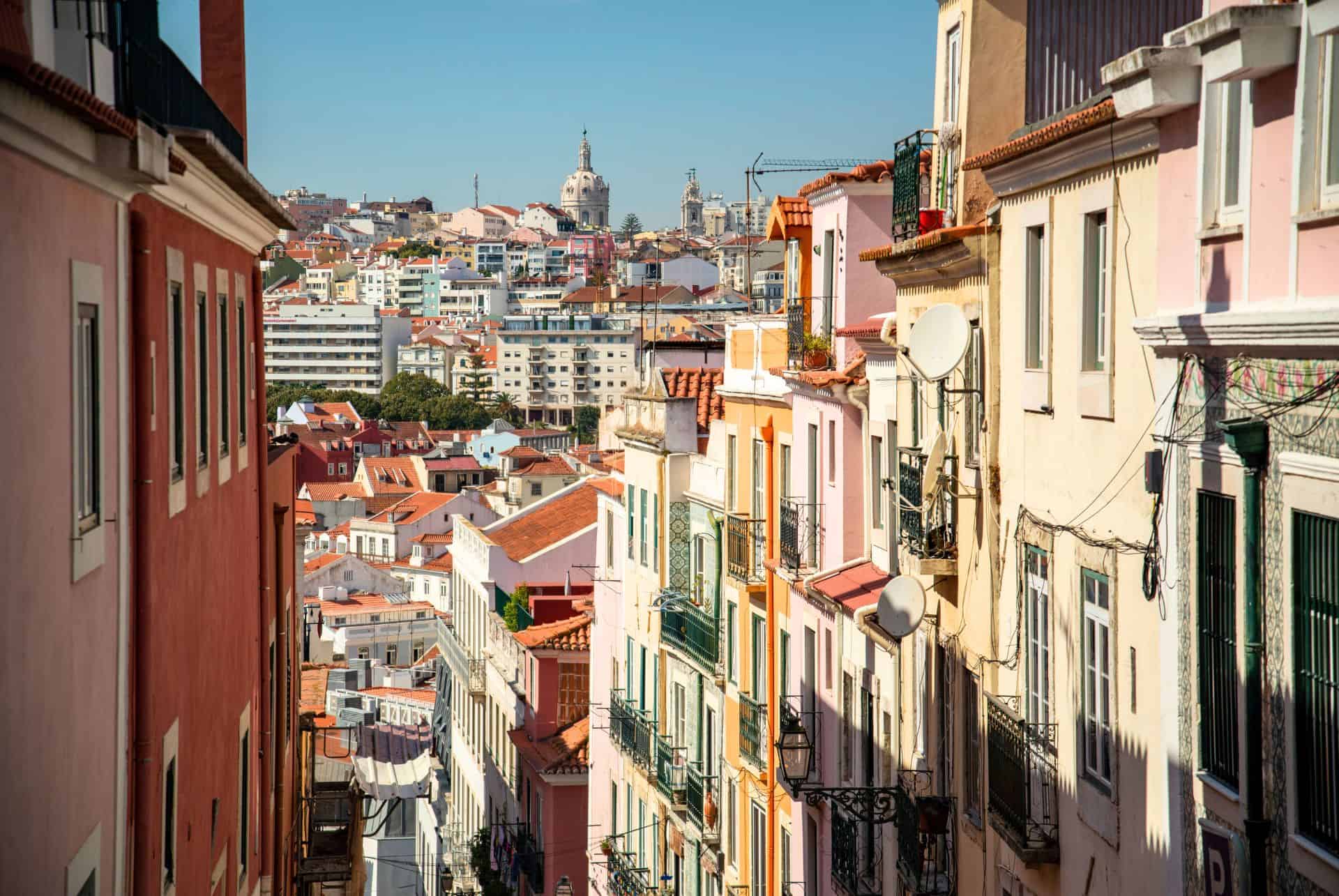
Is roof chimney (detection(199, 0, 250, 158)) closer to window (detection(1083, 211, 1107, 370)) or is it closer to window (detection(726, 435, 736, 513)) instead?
window (detection(1083, 211, 1107, 370))

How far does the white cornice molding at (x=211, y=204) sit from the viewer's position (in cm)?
1142

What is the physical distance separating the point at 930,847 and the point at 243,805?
6.00 m

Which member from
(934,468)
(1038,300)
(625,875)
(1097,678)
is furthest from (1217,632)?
(625,875)

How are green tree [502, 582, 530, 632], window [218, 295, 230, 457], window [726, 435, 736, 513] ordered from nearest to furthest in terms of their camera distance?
window [218, 295, 230, 457]
window [726, 435, 736, 513]
green tree [502, 582, 530, 632]

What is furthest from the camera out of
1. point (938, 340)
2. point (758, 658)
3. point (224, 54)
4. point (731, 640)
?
point (731, 640)

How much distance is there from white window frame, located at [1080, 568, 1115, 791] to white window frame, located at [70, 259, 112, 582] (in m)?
5.94

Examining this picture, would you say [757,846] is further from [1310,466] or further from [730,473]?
[1310,466]

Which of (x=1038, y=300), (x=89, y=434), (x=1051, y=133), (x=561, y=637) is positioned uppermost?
(x=1051, y=133)

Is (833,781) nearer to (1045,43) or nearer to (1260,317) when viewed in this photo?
(1045,43)

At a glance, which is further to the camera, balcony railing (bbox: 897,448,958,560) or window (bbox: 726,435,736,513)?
window (bbox: 726,435,736,513)

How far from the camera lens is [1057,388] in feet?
42.3

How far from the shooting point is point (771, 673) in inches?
969

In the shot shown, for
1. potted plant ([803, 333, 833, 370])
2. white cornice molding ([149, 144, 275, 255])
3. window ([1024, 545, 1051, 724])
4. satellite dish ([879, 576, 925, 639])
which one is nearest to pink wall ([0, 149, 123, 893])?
white cornice molding ([149, 144, 275, 255])

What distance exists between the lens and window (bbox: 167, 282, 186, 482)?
39.5 feet
